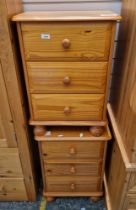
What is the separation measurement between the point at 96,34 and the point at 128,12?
311 millimetres

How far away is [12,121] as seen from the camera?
1092mm

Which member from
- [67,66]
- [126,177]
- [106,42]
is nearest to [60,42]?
[67,66]

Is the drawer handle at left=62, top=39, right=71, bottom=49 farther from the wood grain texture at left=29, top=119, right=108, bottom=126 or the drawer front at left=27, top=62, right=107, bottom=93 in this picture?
the wood grain texture at left=29, top=119, right=108, bottom=126

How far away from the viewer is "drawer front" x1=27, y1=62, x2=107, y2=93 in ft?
3.05

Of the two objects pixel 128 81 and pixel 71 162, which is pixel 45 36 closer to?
pixel 128 81

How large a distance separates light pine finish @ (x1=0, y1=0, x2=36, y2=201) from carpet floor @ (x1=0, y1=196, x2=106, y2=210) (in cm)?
6

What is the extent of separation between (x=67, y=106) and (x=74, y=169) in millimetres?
539

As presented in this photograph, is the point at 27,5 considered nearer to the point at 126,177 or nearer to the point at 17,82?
the point at 17,82

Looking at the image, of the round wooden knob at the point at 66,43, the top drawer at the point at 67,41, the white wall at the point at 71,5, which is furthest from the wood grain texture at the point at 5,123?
the white wall at the point at 71,5

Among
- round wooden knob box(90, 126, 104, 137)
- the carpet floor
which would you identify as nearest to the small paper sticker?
round wooden knob box(90, 126, 104, 137)

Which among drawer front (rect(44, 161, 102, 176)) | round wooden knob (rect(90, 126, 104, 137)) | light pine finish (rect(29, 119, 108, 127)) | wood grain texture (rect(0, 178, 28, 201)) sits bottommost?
wood grain texture (rect(0, 178, 28, 201))

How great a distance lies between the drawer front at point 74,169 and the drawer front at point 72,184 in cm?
5

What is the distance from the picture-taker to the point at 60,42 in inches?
34.3

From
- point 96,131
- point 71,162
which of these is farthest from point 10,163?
point 96,131
